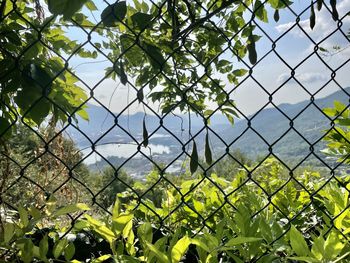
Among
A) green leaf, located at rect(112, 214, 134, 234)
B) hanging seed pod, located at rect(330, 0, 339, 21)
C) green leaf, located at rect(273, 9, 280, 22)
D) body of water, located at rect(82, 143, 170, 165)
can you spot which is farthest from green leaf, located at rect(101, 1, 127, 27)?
hanging seed pod, located at rect(330, 0, 339, 21)

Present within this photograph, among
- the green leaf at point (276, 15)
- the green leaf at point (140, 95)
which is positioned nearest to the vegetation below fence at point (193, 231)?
the green leaf at point (140, 95)

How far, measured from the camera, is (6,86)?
78 centimetres

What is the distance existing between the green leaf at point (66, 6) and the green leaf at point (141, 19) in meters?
0.21

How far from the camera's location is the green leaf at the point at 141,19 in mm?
791

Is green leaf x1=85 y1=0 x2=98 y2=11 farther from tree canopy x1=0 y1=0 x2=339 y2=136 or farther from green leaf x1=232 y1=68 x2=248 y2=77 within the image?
green leaf x1=232 y1=68 x2=248 y2=77

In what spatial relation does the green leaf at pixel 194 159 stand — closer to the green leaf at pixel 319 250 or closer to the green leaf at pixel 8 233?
the green leaf at pixel 319 250

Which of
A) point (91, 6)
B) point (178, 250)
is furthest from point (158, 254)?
point (91, 6)

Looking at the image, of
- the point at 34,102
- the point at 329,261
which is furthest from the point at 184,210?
the point at 34,102

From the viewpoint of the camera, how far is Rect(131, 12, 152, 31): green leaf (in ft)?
2.59

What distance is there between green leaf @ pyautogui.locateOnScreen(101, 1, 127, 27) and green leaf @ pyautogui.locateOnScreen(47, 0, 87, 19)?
0.18 meters

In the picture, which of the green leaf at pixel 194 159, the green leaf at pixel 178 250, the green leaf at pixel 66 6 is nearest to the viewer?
the green leaf at pixel 66 6

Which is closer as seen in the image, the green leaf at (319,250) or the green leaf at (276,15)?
the green leaf at (319,250)

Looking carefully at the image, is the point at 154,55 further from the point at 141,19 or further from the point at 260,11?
the point at 260,11

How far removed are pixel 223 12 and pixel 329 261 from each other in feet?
2.17
